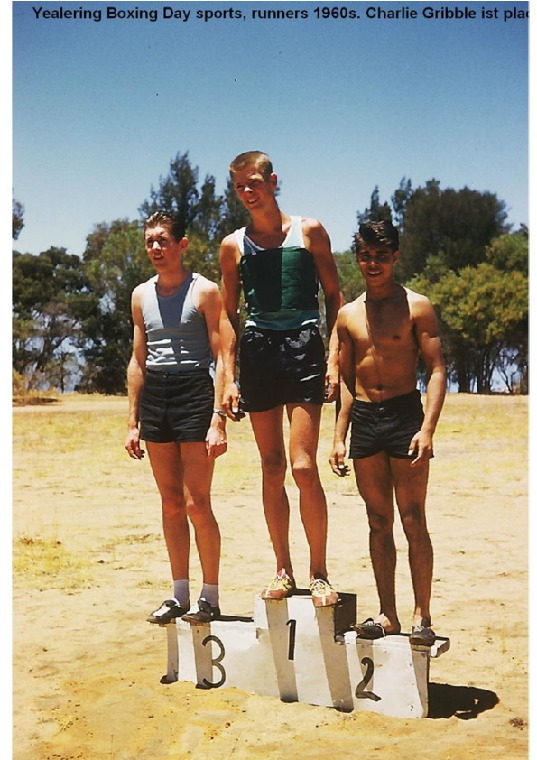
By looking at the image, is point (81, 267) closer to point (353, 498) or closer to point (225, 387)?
point (353, 498)

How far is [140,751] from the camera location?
17.1ft

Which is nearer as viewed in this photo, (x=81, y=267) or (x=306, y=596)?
(x=306, y=596)

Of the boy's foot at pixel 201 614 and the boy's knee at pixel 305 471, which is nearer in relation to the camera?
the boy's knee at pixel 305 471

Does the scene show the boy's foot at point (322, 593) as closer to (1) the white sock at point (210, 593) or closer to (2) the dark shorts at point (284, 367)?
(1) the white sock at point (210, 593)

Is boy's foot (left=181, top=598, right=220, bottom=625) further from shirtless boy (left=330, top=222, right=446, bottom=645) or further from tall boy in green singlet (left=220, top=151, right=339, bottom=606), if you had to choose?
shirtless boy (left=330, top=222, right=446, bottom=645)

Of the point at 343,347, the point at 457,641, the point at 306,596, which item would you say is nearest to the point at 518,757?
the point at 306,596

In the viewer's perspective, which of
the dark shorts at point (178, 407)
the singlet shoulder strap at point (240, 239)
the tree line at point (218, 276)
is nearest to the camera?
the singlet shoulder strap at point (240, 239)

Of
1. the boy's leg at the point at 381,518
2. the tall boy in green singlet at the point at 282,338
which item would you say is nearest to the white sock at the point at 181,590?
the tall boy in green singlet at the point at 282,338

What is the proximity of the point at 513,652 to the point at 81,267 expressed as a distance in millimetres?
9993

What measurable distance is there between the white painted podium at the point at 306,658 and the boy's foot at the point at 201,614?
56mm

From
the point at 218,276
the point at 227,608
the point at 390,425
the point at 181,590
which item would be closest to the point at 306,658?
the point at 181,590

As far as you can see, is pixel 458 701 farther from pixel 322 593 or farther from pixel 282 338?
pixel 282 338

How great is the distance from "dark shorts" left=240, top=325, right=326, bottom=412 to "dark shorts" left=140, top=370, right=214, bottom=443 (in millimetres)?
310

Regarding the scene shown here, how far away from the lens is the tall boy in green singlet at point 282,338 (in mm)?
5387
